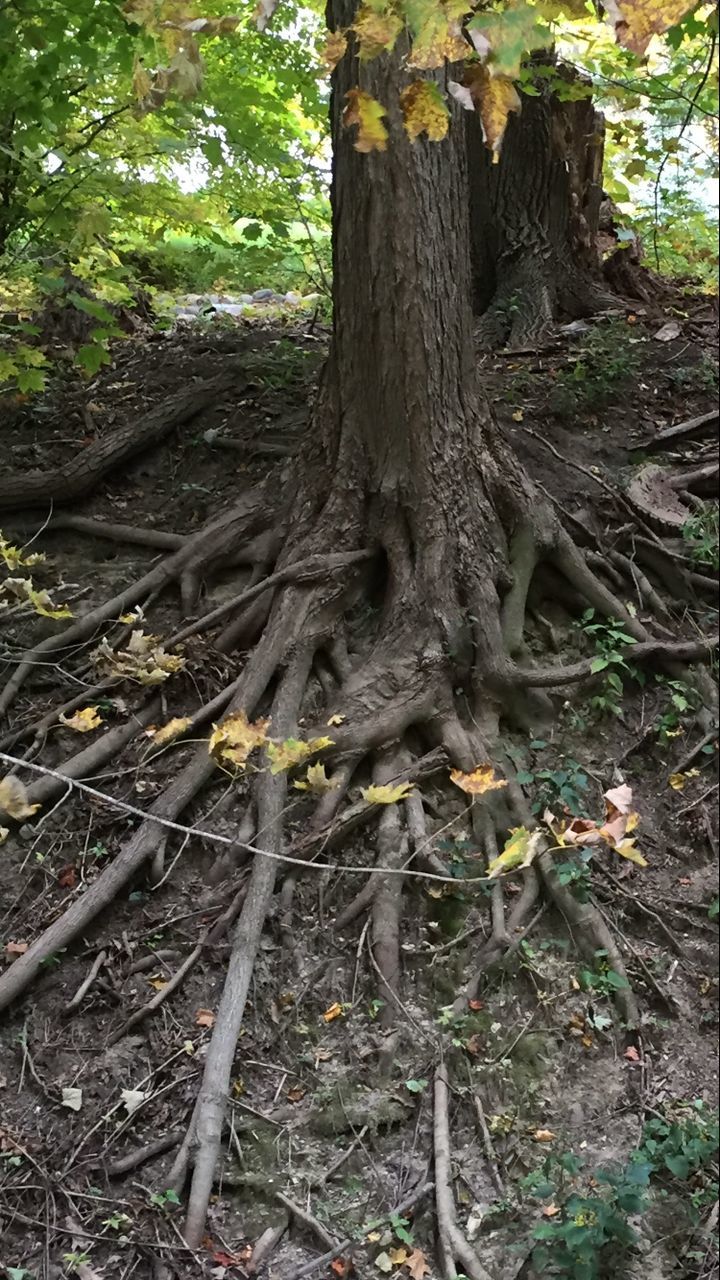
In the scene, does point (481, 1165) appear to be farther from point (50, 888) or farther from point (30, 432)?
point (30, 432)

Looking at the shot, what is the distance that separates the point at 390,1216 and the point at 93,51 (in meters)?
4.90

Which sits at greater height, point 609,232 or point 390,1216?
point 609,232

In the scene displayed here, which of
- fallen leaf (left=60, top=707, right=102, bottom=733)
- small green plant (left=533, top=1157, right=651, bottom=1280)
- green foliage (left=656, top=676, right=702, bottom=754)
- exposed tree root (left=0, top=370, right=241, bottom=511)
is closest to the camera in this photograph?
small green plant (left=533, top=1157, right=651, bottom=1280)

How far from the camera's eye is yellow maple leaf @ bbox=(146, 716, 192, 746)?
336cm

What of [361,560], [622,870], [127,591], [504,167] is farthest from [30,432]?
[622,870]

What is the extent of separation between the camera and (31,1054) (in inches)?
112

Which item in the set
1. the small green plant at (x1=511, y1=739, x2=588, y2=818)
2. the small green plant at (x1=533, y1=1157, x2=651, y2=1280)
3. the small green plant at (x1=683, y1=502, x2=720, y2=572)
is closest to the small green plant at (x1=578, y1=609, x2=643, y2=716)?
the small green plant at (x1=511, y1=739, x2=588, y2=818)

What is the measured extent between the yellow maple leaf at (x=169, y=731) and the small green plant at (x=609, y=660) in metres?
1.69

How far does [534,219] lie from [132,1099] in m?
5.92

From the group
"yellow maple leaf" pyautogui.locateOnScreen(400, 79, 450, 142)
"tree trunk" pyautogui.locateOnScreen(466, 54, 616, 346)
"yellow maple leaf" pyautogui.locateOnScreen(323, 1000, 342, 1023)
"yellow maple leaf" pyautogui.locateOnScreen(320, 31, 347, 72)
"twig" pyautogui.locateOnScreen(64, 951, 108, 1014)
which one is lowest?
"yellow maple leaf" pyautogui.locateOnScreen(323, 1000, 342, 1023)

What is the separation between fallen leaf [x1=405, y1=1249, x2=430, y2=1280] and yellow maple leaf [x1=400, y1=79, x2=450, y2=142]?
281 centimetres

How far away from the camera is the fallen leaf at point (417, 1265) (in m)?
2.40

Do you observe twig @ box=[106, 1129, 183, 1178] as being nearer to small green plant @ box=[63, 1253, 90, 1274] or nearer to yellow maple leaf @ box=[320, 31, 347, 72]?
small green plant @ box=[63, 1253, 90, 1274]

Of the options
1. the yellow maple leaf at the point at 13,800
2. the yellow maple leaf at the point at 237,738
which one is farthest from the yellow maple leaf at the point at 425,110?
the yellow maple leaf at the point at 13,800
